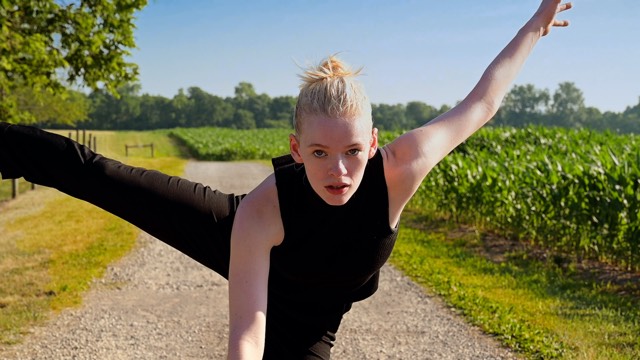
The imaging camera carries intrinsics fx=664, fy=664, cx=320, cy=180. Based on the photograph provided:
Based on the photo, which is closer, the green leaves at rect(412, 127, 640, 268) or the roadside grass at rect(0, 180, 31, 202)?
the green leaves at rect(412, 127, 640, 268)

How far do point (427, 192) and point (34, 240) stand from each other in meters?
7.62

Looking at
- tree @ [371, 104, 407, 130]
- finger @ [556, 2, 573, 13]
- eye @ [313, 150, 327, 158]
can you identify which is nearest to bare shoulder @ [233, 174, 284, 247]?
eye @ [313, 150, 327, 158]

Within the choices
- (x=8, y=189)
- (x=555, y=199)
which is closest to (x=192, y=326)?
(x=555, y=199)

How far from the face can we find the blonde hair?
3cm

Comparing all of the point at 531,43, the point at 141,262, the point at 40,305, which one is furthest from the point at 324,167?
the point at 141,262

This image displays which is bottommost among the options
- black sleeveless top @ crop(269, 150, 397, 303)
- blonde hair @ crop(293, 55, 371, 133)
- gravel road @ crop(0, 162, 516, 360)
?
gravel road @ crop(0, 162, 516, 360)

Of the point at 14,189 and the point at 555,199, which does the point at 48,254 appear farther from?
the point at 14,189

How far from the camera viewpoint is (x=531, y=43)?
291 cm

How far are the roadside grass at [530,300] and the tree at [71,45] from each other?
6.75 metres

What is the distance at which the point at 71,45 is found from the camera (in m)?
12.5

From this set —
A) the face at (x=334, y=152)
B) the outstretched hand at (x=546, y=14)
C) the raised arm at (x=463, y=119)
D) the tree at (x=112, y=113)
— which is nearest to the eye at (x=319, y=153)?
the face at (x=334, y=152)

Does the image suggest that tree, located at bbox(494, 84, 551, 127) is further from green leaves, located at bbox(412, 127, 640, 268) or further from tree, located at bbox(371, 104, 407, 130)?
green leaves, located at bbox(412, 127, 640, 268)

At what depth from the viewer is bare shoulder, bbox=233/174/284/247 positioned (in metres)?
2.24

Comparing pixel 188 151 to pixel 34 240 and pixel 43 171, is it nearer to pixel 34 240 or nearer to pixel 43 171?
pixel 34 240
